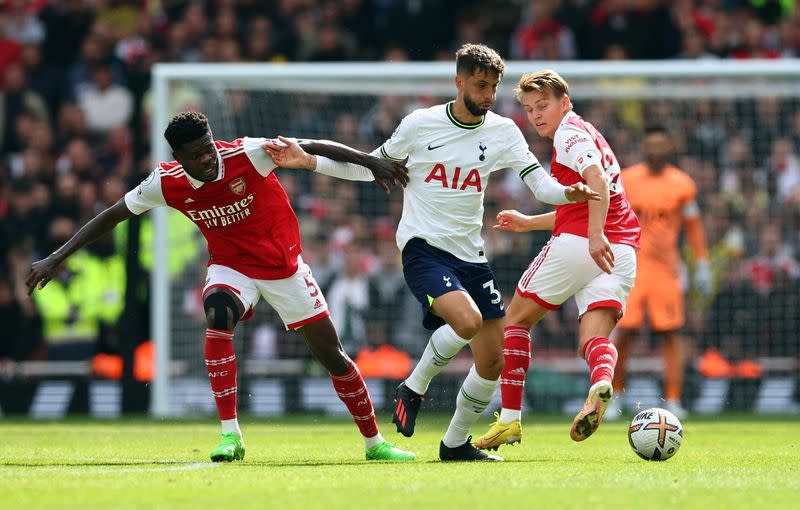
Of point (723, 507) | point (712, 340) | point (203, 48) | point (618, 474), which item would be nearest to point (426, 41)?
point (203, 48)

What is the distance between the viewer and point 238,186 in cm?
777

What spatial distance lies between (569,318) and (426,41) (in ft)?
16.2

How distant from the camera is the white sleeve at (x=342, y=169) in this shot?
7.74m

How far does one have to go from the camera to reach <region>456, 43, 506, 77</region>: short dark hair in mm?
7719

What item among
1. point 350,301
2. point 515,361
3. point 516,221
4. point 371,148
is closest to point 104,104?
point 371,148

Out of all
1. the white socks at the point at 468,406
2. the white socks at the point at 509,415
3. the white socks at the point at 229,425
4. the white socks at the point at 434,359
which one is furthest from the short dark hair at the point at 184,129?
the white socks at the point at 509,415

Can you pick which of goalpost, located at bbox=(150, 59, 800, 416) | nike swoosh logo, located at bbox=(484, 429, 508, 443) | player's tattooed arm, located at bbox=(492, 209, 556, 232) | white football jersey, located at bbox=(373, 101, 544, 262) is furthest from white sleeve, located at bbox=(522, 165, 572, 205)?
goalpost, located at bbox=(150, 59, 800, 416)

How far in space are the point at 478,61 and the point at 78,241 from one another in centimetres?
256

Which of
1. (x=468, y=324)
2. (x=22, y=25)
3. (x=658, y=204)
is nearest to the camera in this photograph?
(x=468, y=324)

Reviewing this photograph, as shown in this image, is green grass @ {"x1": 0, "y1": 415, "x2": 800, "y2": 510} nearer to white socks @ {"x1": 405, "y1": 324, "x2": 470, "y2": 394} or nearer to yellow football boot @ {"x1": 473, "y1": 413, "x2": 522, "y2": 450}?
yellow football boot @ {"x1": 473, "y1": 413, "x2": 522, "y2": 450}

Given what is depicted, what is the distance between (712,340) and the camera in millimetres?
15094

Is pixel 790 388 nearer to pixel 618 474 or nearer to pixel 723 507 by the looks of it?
pixel 618 474

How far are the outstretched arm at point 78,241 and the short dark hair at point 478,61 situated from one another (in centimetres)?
215

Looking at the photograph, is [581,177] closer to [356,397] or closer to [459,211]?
[459,211]
